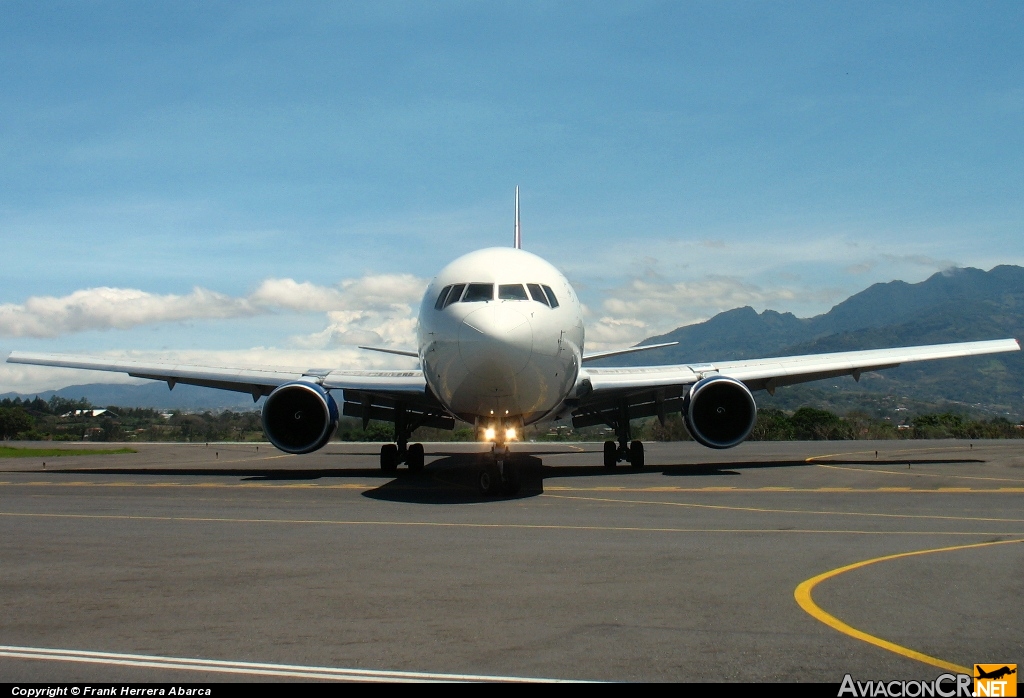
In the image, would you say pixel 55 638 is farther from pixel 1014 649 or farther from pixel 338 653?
pixel 1014 649

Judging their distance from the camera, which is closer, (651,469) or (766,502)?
(766,502)

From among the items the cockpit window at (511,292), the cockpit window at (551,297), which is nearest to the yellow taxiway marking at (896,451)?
the cockpit window at (551,297)

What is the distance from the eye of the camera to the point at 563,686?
4.64 m

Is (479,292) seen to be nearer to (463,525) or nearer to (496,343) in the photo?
(496,343)

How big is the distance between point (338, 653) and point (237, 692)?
0.85 meters

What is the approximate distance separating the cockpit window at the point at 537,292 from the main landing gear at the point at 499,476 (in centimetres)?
282

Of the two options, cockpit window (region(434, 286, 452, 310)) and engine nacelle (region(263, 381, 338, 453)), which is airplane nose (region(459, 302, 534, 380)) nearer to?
cockpit window (region(434, 286, 452, 310))

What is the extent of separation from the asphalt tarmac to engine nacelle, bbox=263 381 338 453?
12.9ft

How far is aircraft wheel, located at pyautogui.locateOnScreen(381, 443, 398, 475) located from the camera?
2278 centimetres

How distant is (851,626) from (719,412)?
1516 centimetres

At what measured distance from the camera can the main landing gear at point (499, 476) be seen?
639 inches

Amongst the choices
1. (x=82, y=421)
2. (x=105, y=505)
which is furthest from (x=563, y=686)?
(x=82, y=421)

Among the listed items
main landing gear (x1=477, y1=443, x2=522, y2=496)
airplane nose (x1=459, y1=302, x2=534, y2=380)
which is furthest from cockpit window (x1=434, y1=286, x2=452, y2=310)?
main landing gear (x1=477, y1=443, x2=522, y2=496)

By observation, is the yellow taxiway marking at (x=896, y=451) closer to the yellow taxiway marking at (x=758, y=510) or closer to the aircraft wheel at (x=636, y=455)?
the aircraft wheel at (x=636, y=455)
